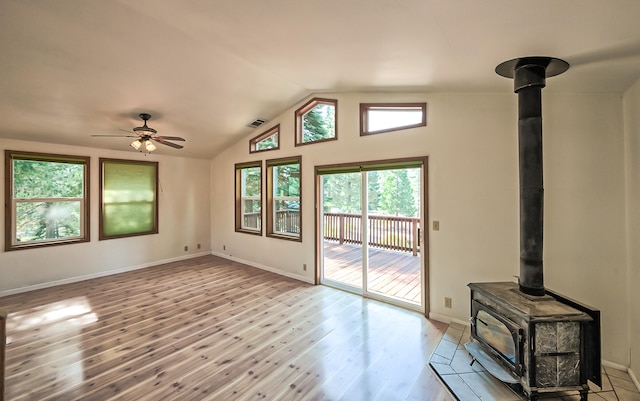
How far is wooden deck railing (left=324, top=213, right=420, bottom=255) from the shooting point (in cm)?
453

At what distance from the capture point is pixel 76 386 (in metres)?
2.20

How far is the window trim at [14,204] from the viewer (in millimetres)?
4215

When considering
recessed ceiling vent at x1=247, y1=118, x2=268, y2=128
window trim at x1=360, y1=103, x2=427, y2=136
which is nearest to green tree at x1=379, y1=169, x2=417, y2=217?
window trim at x1=360, y1=103, x2=427, y2=136

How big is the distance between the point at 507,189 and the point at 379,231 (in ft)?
7.24

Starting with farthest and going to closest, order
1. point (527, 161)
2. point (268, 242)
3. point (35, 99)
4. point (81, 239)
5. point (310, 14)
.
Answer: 1. point (268, 242)
2. point (81, 239)
3. point (35, 99)
4. point (527, 161)
5. point (310, 14)

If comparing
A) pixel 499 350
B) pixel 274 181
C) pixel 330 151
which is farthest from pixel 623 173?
pixel 274 181

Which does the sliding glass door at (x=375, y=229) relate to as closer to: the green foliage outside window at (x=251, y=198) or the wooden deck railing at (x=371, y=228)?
the wooden deck railing at (x=371, y=228)

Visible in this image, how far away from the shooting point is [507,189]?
2928mm

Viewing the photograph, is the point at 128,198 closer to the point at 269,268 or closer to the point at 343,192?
the point at 269,268

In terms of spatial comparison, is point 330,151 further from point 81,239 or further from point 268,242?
point 81,239

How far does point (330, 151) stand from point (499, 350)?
3.27m

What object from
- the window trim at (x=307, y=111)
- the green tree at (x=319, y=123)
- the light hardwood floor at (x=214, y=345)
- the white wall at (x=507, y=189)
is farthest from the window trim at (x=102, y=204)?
the white wall at (x=507, y=189)

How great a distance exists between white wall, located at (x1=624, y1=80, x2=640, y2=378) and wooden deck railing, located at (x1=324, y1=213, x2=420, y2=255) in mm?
2203

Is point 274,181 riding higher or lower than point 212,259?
higher
